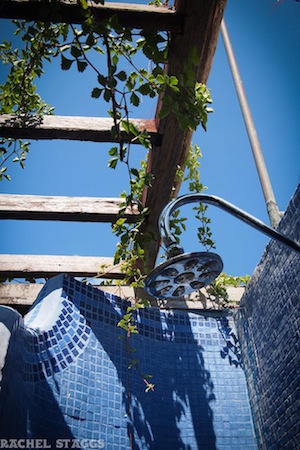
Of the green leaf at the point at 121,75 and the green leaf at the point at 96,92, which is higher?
the green leaf at the point at 121,75

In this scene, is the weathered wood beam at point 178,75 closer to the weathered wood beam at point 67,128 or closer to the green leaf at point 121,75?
the weathered wood beam at point 67,128

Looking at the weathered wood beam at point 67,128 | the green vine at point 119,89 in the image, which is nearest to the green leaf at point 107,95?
the green vine at point 119,89

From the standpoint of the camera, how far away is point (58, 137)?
8.38 ft

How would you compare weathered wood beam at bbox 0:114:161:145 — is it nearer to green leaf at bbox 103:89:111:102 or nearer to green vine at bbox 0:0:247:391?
green vine at bbox 0:0:247:391

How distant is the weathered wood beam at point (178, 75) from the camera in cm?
189

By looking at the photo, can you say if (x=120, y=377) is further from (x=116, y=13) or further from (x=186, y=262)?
(x=116, y=13)

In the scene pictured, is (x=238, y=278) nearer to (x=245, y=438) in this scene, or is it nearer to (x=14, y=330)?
(x=245, y=438)

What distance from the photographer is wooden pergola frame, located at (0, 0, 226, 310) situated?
6.27 feet

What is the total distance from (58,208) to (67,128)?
2.46 feet

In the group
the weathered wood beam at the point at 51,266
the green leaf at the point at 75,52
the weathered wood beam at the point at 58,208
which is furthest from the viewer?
the weathered wood beam at the point at 51,266

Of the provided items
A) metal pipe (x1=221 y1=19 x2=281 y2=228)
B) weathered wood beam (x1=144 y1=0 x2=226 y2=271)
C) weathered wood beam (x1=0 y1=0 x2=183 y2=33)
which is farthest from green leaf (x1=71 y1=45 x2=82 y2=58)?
metal pipe (x1=221 y1=19 x2=281 y2=228)

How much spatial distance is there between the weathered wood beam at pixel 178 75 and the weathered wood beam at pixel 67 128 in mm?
124

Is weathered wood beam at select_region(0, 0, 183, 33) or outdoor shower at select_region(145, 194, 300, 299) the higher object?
weathered wood beam at select_region(0, 0, 183, 33)

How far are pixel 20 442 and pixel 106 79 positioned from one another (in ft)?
6.07
